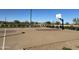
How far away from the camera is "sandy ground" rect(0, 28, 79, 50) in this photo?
2758mm

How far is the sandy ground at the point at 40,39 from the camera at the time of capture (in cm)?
276

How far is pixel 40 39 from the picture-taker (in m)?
2.77

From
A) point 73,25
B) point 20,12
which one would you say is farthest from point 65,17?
point 20,12

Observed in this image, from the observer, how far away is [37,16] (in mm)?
2791

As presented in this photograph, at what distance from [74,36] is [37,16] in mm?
454

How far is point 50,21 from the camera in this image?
2.80 m
